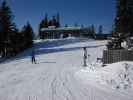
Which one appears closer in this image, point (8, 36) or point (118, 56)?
point (118, 56)

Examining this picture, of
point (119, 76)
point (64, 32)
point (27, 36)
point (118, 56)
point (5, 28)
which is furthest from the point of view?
point (64, 32)

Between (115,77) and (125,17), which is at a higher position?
(125,17)

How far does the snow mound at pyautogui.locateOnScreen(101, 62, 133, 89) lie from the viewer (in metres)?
12.3

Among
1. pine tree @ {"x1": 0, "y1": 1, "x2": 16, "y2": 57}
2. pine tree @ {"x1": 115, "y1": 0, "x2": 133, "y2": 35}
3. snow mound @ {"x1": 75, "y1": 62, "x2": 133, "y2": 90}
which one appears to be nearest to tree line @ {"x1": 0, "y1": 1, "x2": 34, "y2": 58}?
pine tree @ {"x1": 0, "y1": 1, "x2": 16, "y2": 57}

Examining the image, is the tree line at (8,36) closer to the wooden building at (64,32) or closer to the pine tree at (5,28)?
the pine tree at (5,28)

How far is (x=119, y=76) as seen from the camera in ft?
42.3

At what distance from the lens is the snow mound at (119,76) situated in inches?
483

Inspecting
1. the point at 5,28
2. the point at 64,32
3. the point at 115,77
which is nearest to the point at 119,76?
the point at 115,77

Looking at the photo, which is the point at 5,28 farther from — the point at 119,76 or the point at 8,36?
the point at 119,76

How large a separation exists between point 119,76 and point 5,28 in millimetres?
32133

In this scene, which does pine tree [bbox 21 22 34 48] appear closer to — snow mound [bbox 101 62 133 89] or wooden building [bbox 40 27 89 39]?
wooden building [bbox 40 27 89 39]

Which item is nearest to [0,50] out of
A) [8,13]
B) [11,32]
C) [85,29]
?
[11,32]

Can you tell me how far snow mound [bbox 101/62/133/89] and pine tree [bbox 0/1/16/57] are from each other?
96.0 feet

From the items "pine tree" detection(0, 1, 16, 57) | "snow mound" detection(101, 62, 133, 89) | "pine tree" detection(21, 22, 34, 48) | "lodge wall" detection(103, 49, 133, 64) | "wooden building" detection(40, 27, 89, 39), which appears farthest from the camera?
"wooden building" detection(40, 27, 89, 39)
